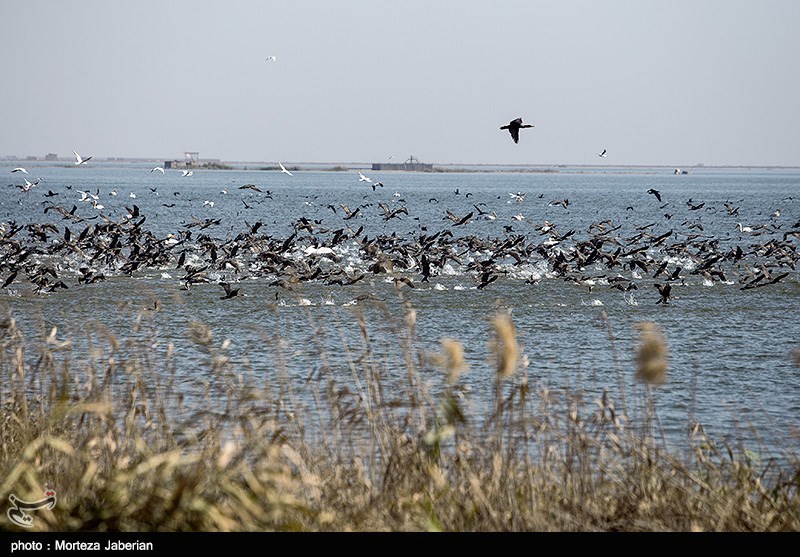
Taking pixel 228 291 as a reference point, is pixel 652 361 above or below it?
above

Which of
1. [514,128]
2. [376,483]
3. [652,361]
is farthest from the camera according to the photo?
[514,128]

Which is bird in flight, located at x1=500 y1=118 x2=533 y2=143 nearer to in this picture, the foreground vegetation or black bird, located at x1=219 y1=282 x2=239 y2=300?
black bird, located at x1=219 y1=282 x2=239 y2=300

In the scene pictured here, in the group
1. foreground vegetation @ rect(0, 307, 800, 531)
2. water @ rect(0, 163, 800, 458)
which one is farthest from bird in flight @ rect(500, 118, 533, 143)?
foreground vegetation @ rect(0, 307, 800, 531)

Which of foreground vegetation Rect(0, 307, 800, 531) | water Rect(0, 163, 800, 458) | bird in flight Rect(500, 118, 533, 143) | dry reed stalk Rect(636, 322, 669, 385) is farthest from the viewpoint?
bird in flight Rect(500, 118, 533, 143)

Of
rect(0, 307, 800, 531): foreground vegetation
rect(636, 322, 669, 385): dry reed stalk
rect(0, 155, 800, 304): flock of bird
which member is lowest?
rect(0, 155, 800, 304): flock of bird

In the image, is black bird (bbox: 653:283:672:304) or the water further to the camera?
black bird (bbox: 653:283:672:304)

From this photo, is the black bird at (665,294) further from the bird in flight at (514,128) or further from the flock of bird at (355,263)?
the bird in flight at (514,128)

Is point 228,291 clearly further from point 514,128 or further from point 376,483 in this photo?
point 376,483

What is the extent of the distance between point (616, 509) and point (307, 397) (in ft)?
23.4

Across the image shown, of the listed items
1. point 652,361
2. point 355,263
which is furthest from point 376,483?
point 355,263

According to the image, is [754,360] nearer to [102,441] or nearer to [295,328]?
[295,328]

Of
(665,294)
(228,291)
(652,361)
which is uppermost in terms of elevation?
(652,361)

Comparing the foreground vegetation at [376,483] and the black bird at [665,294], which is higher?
the foreground vegetation at [376,483]

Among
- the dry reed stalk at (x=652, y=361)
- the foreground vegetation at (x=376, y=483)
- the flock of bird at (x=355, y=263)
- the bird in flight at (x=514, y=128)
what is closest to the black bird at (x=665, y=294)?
the flock of bird at (x=355, y=263)
